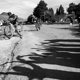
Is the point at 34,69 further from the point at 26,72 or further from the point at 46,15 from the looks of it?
the point at 46,15

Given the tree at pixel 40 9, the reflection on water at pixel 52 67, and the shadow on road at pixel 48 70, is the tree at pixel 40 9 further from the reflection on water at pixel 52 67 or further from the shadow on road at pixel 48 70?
the reflection on water at pixel 52 67

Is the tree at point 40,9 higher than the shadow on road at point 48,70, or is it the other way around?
the tree at point 40,9

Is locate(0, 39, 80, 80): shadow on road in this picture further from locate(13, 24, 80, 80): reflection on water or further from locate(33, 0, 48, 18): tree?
locate(33, 0, 48, 18): tree

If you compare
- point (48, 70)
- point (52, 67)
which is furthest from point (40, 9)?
point (48, 70)

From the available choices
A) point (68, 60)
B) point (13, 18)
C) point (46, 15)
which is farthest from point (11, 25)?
point (46, 15)

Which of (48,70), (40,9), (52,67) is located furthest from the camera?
(40,9)

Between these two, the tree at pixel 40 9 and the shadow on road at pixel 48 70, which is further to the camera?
the tree at pixel 40 9

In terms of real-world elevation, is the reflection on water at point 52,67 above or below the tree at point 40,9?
below

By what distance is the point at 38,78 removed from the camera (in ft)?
19.0

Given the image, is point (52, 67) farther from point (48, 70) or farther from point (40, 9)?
point (40, 9)

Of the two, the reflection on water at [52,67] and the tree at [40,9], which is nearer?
the reflection on water at [52,67]

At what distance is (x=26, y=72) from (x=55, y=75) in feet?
3.14

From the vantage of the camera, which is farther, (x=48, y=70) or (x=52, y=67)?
(x=52, y=67)

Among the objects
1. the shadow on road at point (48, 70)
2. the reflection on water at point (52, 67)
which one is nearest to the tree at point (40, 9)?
the shadow on road at point (48, 70)
